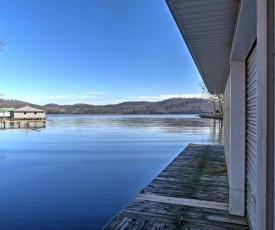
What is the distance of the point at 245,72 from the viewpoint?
4.41 m

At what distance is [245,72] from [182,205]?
262 cm

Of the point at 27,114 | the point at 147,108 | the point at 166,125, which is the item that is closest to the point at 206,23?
the point at 166,125

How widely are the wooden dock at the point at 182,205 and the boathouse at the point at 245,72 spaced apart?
43cm

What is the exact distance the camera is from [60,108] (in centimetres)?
14400

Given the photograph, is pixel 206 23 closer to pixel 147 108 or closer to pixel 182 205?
pixel 182 205

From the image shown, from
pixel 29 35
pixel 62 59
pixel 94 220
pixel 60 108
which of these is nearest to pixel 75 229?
pixel 94 220

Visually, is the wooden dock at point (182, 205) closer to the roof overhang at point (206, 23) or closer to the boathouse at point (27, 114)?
the roof overhang at point (206, 23)

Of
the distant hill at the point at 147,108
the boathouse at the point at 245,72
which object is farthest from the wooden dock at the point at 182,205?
the distant hill at the point at 147,108

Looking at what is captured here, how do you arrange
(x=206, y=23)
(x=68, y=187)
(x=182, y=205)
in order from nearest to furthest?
(x=206, y=23) < (x=182, y=205) < (x=68, y=187)

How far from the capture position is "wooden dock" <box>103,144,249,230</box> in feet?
13.1

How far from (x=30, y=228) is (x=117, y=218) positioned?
2497 millimetres

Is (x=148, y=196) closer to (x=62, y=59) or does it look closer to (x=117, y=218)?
(x=117, y=218)

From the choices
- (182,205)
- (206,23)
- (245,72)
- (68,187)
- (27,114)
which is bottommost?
(68,187)

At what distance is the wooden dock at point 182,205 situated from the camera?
399cm
